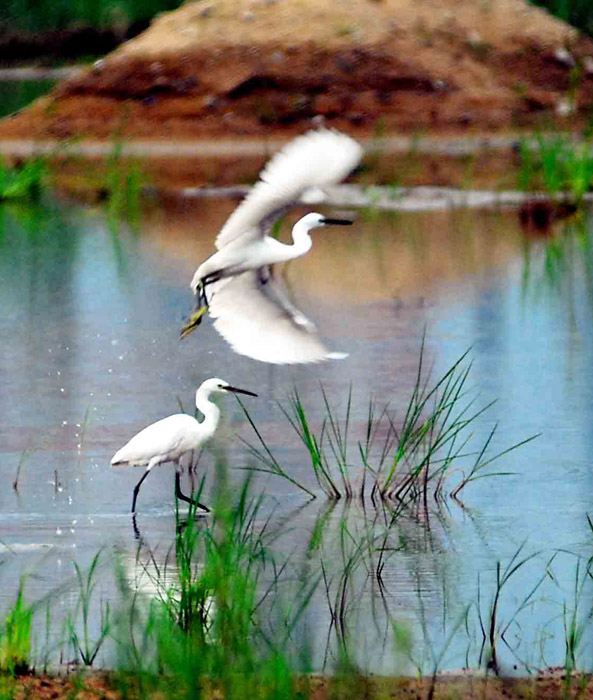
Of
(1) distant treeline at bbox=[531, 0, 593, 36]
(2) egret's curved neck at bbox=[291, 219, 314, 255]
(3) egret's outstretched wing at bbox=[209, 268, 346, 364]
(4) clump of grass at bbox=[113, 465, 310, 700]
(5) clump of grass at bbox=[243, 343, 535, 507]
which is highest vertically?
(1) distant treeline at bbox=[531, 0, 593, 36]

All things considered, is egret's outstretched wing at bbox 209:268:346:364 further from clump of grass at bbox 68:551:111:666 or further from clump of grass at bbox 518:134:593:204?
clump of grass at bbox 518:134:593:204

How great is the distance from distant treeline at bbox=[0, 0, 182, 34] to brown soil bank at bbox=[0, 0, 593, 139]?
24.4ft

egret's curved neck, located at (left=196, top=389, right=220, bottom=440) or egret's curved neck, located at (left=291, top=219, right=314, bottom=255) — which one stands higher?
egret's curved neck, located at (left=291, top=219, right=314, bottom=255)

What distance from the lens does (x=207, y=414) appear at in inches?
277

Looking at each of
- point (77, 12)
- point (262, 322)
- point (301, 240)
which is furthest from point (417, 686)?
point (77, 12)

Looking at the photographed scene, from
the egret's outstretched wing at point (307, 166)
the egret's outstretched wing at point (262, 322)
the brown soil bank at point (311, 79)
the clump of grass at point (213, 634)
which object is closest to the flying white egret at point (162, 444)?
the egret's outstretched wing at point (262, 322)

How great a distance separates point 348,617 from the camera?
5273 mm

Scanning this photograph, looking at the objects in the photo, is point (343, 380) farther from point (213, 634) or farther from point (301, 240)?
point (213, 634)

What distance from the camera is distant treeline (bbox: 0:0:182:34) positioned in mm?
31406

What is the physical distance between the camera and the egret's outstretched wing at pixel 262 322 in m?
7.32

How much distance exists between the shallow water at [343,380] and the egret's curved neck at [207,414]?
0.31 m

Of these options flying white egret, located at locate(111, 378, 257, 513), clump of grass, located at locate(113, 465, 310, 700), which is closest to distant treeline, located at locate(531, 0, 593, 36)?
flying white egret, located at locate(111, 378, 257, 513)

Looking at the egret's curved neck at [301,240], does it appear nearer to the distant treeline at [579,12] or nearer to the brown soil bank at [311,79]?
the brown soil bank at [311,79]

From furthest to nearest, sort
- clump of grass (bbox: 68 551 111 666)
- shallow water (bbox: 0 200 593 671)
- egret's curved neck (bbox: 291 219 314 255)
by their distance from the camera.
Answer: egret's curved neck (bbox: 291 219 314 255), shallow water (bbox: 0 200 593 671), clump of grass (bbox: 68 551 111 666)
